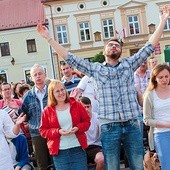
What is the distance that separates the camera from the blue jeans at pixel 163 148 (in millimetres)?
4449

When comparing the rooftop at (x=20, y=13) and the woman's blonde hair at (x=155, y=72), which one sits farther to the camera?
the rooftop at (x=20, y=13)

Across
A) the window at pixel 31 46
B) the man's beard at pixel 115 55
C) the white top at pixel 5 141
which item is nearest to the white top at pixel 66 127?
the white top at pixel 5 141

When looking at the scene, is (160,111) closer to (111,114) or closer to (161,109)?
(161,109)

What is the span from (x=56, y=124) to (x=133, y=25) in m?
29.8

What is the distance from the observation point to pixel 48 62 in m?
33.6

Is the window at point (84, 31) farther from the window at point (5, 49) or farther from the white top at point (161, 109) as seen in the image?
the white top at point (161, 109)

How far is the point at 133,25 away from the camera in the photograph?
33.7 metres

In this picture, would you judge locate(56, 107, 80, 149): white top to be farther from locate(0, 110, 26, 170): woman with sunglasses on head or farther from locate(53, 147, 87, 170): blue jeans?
locate(0, 110, 26, 170): woman with sunglasses on head

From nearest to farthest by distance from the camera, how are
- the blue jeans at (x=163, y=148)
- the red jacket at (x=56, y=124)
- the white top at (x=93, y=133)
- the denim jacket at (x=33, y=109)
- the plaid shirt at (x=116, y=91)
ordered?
the plaid shirt at (x=116, y=91) < the blue jeans at (x=163, y=148) < the red jacket at (x=56, y=124) < the denim jacket at (x=33, y=109) < the white top at (x=93, y=133)

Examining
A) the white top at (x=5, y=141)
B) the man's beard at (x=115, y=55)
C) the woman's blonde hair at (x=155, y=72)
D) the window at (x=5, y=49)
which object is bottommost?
the white top at (x=5, y=141)

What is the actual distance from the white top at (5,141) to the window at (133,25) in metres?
29.8

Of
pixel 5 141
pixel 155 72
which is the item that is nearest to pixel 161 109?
pixel 155 72

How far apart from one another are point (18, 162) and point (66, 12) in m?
29.1

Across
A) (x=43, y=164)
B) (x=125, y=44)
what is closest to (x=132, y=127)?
(x=43, y=164)
